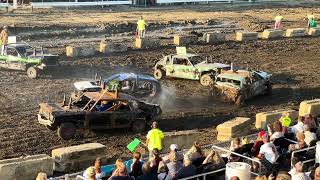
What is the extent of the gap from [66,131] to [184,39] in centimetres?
1843

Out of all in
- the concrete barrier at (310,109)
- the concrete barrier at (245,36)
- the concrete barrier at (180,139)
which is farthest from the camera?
the concrete barrier at (245,36)

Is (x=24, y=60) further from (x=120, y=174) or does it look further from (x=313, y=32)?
(x=313, y=32)

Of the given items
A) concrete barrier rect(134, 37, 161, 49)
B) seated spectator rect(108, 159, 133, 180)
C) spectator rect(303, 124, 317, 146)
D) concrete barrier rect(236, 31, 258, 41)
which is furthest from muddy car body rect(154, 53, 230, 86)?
seated spectator rect(108, 159, 133, 180)

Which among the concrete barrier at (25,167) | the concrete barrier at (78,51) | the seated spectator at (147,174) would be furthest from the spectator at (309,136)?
the concrete barrier at (78,51)

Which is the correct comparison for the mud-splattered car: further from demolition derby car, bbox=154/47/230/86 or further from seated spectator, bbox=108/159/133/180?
seated spectator, bbox=108/159/133/180

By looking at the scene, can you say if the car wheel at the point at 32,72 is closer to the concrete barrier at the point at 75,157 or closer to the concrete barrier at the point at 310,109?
the concrete barrier at the point at 75,157

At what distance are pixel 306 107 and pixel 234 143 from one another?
8102 mm

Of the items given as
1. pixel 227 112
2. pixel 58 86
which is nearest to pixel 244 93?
pixel 227 112

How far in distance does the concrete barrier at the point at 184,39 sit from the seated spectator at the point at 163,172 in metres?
23.4

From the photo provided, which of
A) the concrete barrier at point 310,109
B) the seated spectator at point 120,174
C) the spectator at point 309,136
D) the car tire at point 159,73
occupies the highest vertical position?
the seated spectator at point 120,174

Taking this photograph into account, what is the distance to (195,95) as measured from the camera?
23188 mm

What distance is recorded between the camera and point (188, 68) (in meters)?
24.4

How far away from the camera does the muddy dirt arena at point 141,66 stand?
17734mm

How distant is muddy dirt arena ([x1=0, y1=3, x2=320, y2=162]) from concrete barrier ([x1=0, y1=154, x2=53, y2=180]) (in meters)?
2.19
